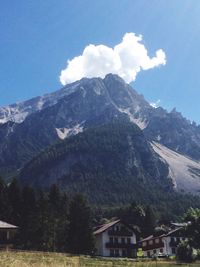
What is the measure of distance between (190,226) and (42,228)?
79.7 feet

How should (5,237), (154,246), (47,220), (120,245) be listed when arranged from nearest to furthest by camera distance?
(47,220) → (5,237) → (120,245) → (154,246)

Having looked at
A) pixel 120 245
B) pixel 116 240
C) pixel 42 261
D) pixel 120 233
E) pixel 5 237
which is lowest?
pixel 42 261

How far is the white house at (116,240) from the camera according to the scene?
103562 mm

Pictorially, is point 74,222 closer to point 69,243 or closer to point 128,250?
point 69,243

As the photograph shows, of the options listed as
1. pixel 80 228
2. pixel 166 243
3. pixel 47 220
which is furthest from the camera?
pixel 166 243

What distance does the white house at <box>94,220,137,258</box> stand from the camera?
10356cm

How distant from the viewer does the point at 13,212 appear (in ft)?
285

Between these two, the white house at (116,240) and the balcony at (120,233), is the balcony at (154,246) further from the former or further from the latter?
the balcony at (120,233)

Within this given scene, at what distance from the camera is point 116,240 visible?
104875 mm

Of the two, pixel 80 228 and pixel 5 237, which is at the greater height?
pixel 80 228

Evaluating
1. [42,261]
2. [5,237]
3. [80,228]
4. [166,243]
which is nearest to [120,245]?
[166,243]

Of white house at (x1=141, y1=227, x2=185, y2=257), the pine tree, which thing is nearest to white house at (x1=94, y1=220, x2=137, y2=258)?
white house at (x1=141, y1=227, x2=185, y2=257)

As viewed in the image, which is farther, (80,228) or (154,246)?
(154,246)

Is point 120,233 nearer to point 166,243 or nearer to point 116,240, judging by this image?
point 116,240
